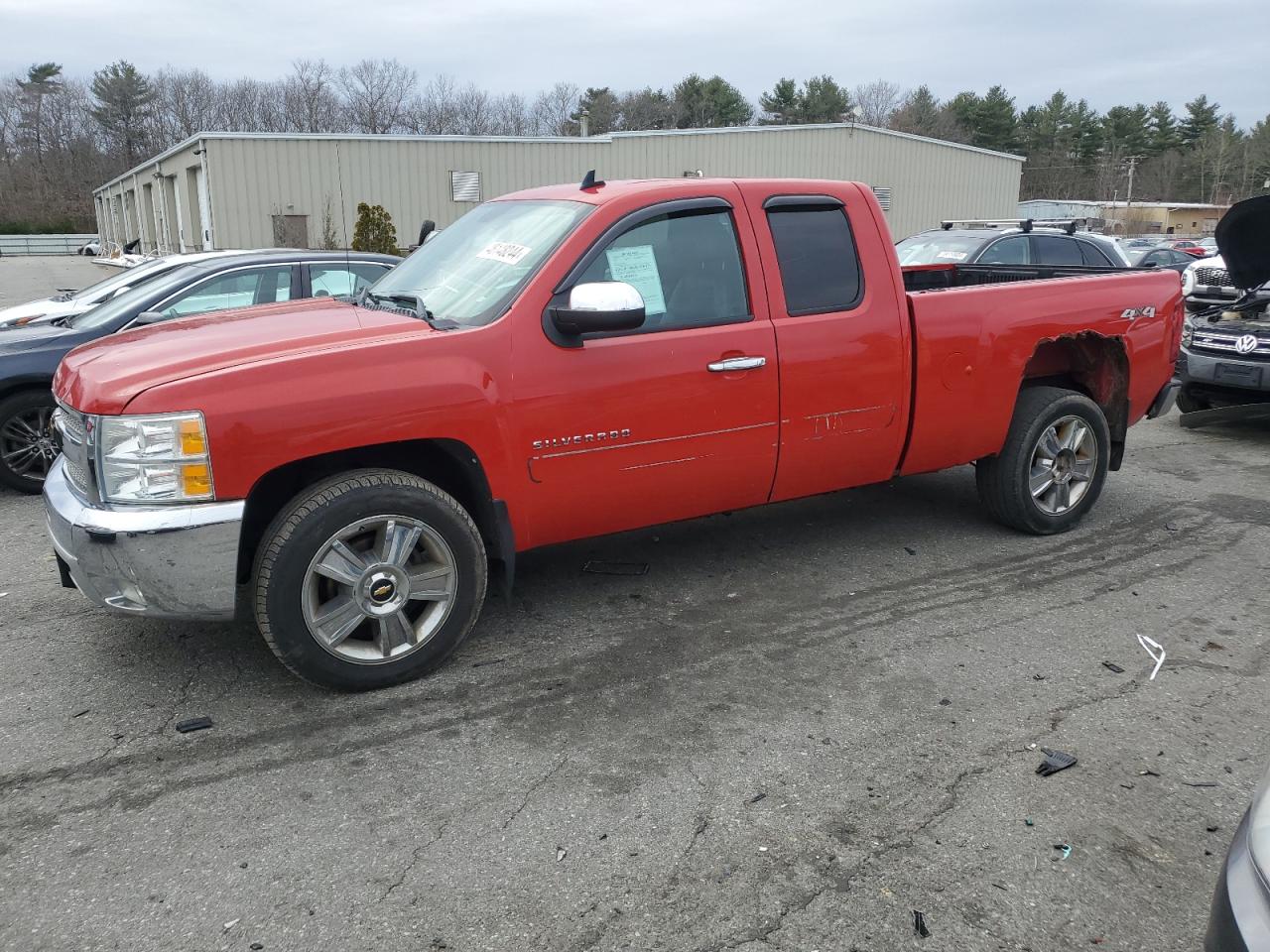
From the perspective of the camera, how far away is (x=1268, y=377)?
8.22 meters

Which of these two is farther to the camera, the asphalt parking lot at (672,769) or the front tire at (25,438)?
the front tire at (25,438)

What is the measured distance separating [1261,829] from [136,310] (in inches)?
292

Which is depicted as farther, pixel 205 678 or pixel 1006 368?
pixel 1006 368

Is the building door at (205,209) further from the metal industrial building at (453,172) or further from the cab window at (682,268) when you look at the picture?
the cab window at (682,268)

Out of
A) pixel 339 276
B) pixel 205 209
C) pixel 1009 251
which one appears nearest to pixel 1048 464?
pixel 339 276

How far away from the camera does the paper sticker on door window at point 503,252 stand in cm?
434

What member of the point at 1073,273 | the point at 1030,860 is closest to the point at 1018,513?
the point at 1073,273

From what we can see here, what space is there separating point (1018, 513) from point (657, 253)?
2.71 meters

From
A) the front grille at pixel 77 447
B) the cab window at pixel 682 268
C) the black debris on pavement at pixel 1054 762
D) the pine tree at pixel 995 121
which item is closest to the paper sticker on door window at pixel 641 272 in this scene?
the cab window at pixel 682 268

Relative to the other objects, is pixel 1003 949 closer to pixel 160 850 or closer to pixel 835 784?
pixel 835 784

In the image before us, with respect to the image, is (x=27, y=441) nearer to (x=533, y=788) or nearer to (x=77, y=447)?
(x=77, y=447)

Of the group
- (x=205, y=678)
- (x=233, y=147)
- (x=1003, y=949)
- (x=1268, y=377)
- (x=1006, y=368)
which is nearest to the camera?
(x=1003, y=949)

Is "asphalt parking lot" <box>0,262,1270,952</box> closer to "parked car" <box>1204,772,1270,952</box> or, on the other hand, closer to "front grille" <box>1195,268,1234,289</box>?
"parked car" <box>1204,772,1270,952</box>

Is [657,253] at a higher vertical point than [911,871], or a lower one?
higher
